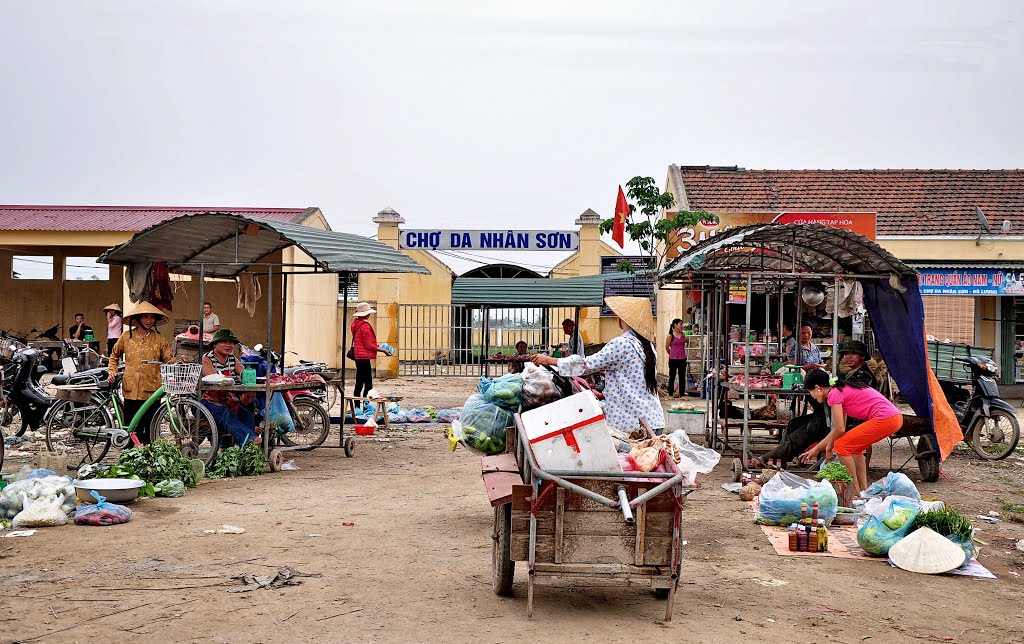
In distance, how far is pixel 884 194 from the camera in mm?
23594

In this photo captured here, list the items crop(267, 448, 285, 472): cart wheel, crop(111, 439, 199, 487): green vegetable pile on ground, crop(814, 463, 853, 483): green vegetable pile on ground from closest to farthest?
crop(814, 463, 853, 483): green vegetable pile on ground < crop(111, 439, 199, 487): green vegetable pile on ground < crop(267, 448, 285, 472): cart wheel

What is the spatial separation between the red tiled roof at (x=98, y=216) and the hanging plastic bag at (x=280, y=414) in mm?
13510

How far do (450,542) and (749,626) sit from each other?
2598 mm

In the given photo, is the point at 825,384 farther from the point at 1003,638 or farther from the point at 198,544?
the point at 198,544

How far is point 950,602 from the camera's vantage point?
610cm

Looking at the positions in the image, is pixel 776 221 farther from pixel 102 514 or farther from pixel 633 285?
pixel 102 514

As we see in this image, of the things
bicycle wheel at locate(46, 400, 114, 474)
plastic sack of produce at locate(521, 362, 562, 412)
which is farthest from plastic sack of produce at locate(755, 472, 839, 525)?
bicycle wheel at locate(46, 400, 114, 474)

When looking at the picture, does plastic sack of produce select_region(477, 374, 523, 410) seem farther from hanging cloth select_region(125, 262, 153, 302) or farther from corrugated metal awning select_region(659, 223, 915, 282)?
hanging cloth select_region(125, 262, 153, 302)

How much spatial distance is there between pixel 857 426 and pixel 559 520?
469 centimetres

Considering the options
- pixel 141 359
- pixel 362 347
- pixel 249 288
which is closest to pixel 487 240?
pixel 362 347

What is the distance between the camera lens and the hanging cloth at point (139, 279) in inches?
453

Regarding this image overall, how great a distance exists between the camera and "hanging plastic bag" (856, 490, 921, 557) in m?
7.15

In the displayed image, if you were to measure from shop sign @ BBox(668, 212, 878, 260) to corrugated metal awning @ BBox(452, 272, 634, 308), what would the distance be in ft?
6.90

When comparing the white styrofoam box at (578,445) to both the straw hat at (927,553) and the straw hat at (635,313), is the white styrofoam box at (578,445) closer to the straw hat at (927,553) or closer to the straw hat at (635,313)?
the straw hat at (635,313)
